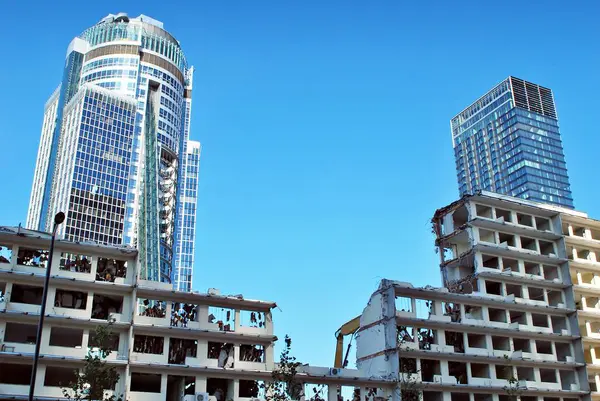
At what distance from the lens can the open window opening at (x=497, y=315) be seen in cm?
6594

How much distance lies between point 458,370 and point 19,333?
132 ft

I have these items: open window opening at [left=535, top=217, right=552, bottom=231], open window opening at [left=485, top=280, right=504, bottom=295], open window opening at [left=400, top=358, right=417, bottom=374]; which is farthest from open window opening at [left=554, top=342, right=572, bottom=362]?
open window opening at [left=400, top=358, right=417, bottom=374]

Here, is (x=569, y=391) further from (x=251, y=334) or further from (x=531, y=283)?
(x=251, y=334)

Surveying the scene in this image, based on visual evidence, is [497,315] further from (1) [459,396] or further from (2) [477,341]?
(1) [459,396]

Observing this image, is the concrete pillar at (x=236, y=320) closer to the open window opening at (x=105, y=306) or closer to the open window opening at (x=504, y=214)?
the open window opening at (x=105, y=306)

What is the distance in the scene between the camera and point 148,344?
5347 centimetres

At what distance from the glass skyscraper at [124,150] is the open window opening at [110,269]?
84.2 metres

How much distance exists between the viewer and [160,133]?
166m

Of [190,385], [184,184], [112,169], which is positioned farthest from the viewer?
[184,184]

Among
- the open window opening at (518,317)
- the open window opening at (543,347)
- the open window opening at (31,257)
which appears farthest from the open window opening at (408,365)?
the open window opening at (31,257)

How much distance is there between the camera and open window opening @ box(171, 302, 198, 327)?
54750 mm

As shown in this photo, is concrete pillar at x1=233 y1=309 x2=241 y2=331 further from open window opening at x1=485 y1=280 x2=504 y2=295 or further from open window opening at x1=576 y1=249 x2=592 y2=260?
open window opening at x1=576 y1=249 x2=592 y2=260

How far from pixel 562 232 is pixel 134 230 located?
100m

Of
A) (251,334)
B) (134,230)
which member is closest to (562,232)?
(251,334)
